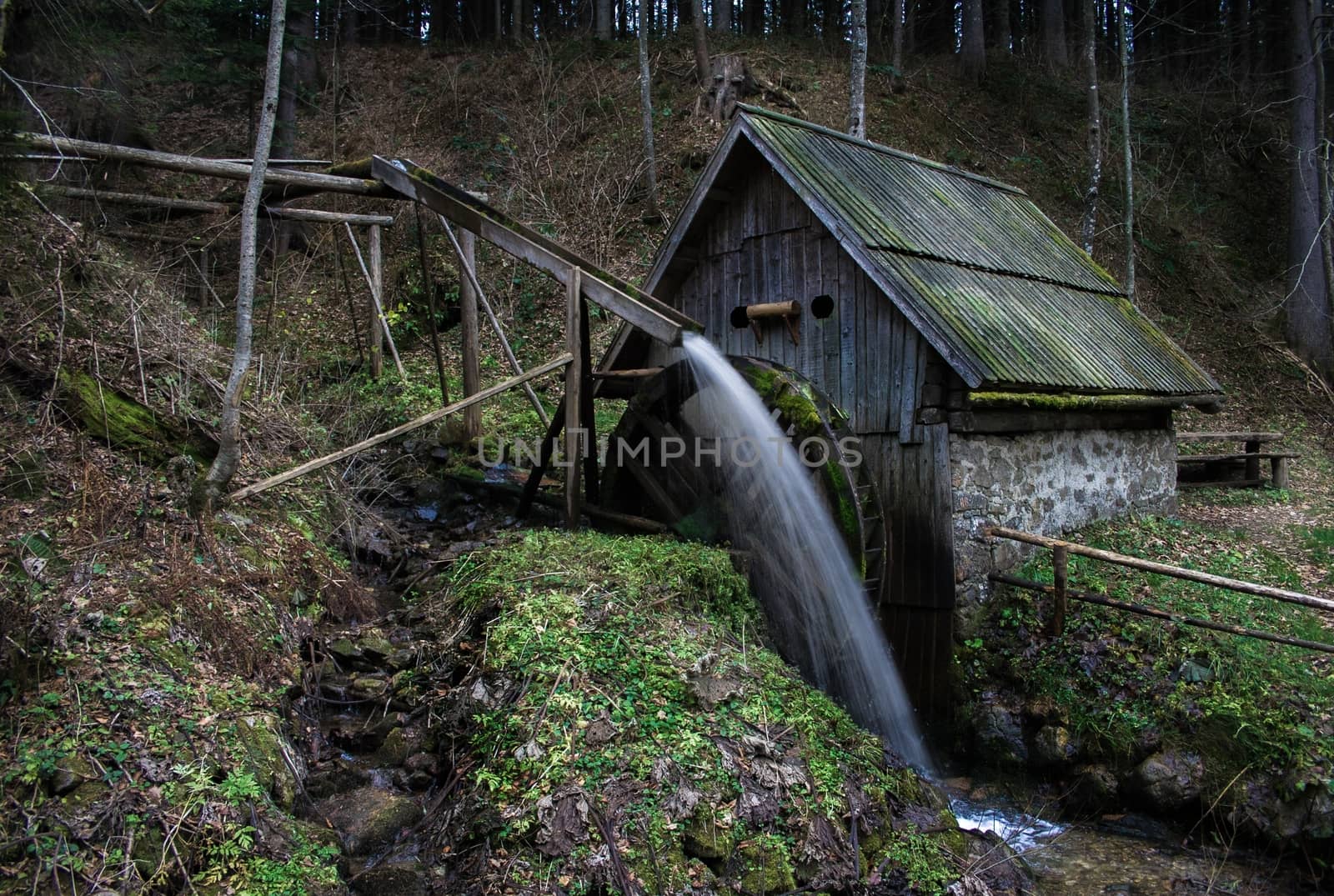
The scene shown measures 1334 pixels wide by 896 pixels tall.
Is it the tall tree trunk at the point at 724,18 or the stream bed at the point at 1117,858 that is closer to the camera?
the stream bed at the point at 1117,858

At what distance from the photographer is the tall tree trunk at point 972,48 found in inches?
814

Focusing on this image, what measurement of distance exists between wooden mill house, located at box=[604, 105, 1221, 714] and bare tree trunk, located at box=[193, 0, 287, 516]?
162 inches

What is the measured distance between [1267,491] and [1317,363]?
219 inches

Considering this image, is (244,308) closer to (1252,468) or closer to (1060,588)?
Result: (1060,588)

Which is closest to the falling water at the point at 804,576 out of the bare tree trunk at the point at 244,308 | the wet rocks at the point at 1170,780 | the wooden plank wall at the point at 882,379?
the wooden plank wall at the point at 882,379

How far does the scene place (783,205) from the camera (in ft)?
27.3

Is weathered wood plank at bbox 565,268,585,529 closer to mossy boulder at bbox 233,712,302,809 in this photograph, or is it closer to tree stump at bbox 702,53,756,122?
mossy boulder at bbox 233,712,302,809

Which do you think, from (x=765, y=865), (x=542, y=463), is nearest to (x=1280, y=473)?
(x=542, y=463)

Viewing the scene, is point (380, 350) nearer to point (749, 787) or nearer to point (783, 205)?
point (783, 205)

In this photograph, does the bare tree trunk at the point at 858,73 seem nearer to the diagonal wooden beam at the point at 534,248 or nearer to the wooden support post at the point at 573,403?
the diagonal wooden beam at the point at 534,248

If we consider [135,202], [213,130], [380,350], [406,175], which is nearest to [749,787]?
[406,175]

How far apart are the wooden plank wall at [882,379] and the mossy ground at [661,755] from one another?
6.99ft

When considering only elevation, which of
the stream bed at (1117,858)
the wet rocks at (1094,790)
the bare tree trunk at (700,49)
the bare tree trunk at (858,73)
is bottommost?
the stream bed at (1117,858)

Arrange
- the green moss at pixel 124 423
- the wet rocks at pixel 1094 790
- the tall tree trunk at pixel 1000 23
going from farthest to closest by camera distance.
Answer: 1. the tall tree trunk at pixel 1000 23
2. the wet rocks at pixel 1094 790
3. the green moss at pixel 124 423
